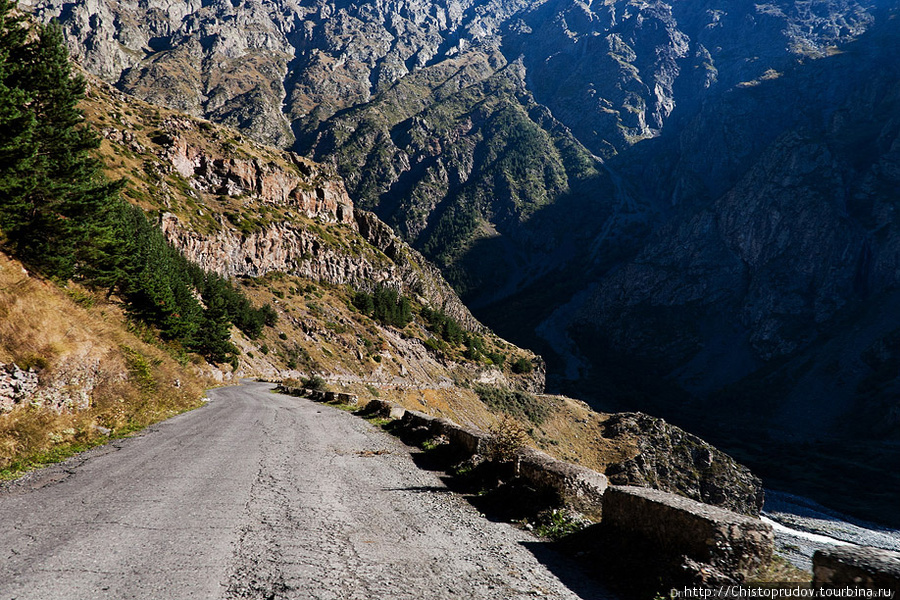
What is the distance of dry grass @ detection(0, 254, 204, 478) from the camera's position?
9.12m

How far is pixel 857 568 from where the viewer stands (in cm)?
362

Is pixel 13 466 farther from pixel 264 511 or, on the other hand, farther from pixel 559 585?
pixel 559 585

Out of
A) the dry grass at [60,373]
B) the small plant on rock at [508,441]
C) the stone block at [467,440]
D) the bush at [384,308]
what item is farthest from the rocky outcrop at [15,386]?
the bush at [384,308]

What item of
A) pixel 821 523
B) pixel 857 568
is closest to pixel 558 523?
pixel 857 568

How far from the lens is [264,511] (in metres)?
6.77

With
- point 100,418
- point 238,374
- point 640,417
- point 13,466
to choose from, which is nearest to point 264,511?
point 13,466

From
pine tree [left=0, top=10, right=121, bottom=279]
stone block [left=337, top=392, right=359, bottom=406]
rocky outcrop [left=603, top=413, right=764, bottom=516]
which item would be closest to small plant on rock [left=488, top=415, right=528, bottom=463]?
pine tree [left=0, top=10, right=121, bottom=279]

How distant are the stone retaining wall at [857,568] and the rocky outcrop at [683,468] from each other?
60.1 metres

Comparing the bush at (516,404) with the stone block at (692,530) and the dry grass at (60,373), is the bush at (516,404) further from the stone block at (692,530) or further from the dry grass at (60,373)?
the stone block at (692,530)

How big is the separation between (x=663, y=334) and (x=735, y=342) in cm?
2810

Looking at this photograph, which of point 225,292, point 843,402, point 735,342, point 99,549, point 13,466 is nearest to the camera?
point 99,549

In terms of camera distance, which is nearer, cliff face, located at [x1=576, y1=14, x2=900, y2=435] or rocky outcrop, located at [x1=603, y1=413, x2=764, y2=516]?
rocky outcrop, located at [x1=603, y1=413, x2=764, y2=516]

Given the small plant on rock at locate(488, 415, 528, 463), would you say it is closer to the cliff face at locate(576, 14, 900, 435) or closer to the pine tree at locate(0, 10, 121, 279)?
the pine tree at locate(0, 10, 121, 279)

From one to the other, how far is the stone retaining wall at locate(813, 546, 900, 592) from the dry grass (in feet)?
41.1
